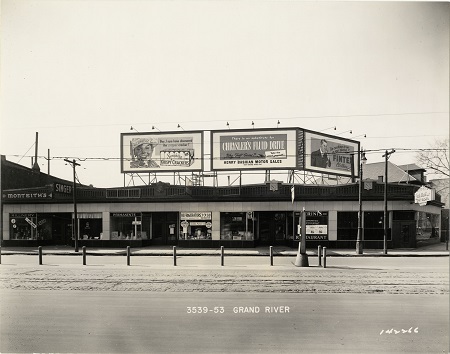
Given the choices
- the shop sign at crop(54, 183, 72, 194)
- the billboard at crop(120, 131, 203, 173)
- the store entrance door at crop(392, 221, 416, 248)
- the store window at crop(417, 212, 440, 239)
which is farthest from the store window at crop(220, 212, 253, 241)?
the store window at crop(417, 212, 440, 239)

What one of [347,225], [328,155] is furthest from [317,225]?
[328,155]

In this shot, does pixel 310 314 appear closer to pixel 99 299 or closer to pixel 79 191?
pixel 99 299

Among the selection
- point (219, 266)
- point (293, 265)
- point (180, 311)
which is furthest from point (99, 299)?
point (293, 265)

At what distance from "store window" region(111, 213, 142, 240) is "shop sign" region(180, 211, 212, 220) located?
3.30 m

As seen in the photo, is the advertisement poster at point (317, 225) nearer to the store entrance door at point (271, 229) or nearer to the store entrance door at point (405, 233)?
the store entrance door at point (271, 229)

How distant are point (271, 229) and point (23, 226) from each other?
18.6 meters

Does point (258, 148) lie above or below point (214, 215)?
above

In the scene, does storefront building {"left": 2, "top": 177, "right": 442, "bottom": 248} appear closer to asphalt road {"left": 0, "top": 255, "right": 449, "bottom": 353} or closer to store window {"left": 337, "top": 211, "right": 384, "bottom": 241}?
store window {"left": 337, "top": 211, "right": 384, "bottom": 241}

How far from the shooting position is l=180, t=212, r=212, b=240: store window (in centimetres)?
2383

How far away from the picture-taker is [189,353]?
5879 mm

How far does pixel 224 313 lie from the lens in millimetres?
7668

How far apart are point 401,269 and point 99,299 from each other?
38.6 ft

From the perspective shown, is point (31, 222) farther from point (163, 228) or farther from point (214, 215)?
point (214, 215)

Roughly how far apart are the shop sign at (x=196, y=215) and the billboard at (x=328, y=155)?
8054mm
